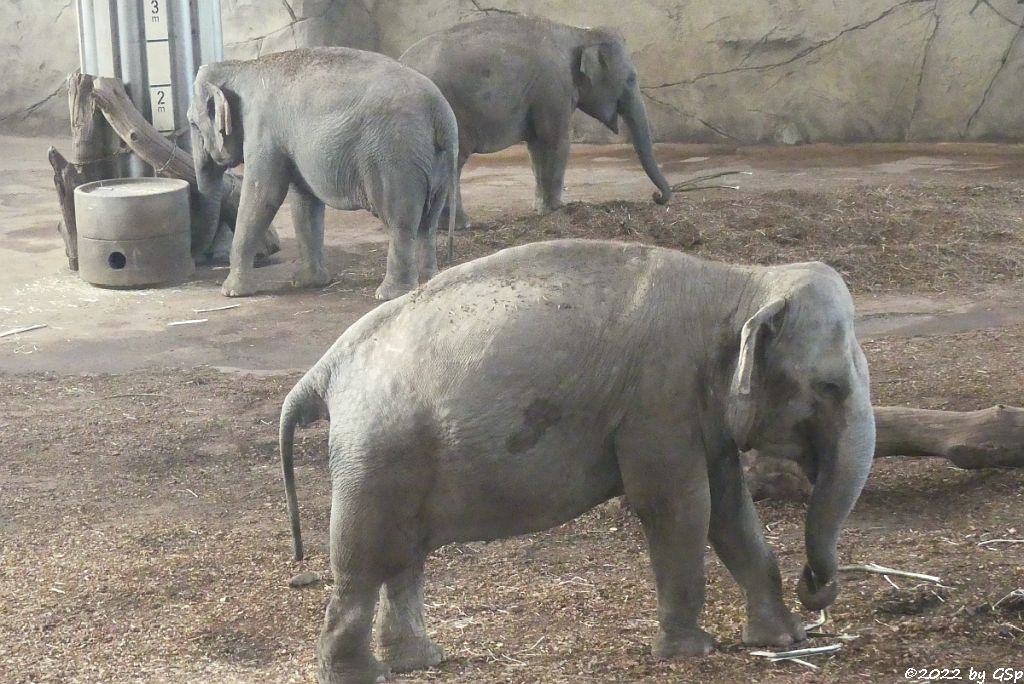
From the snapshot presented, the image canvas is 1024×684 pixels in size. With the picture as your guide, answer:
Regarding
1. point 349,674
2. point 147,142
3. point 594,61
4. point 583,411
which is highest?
point 594,61

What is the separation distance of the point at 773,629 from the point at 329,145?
501 centimetres

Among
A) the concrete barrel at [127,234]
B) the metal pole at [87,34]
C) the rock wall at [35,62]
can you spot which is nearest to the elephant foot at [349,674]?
the concrete barrel at [127,234]

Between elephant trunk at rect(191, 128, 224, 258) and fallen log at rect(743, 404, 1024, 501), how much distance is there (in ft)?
16.7

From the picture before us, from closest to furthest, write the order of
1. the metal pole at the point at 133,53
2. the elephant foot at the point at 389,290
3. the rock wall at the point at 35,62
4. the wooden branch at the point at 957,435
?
the wooden branch at the point at 957,435 < the elephant foot at the point at 389,290 < the metal pole at the point at 133,53 < the rock wall at the point at 35,62

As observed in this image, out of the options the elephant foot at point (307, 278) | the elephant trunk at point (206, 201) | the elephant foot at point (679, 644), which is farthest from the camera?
the elephant trunk at point (206, 201)

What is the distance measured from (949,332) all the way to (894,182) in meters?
4.51

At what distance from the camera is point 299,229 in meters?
8.62

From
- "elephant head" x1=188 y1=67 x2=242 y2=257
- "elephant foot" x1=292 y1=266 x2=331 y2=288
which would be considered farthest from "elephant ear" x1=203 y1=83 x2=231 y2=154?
"elephant foot" x1=292 y1=266 x2=331 y2=288

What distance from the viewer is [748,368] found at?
318 cm

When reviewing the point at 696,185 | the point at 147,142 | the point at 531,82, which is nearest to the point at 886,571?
the point at 147,142

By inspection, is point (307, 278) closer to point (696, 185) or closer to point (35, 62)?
point (696, 185)

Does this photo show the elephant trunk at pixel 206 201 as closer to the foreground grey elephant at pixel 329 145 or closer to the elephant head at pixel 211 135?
the elephant head at pixel 211 135

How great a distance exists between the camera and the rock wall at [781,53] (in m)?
13.5

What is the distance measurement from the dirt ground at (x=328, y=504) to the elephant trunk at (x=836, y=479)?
0.28 metres
